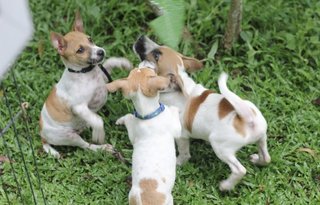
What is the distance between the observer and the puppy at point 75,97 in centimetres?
425

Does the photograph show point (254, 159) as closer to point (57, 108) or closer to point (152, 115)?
point (152, 115)

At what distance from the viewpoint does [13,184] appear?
4.25 metres

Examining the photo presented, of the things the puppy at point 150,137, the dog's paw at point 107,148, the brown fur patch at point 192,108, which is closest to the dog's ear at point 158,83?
the puppy at point 150,137

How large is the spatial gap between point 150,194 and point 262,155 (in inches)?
38.1

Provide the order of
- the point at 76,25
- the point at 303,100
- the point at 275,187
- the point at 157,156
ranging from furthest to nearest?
the point at 303,100, the point at 76,25, the point at 275,187, the point at 157,156

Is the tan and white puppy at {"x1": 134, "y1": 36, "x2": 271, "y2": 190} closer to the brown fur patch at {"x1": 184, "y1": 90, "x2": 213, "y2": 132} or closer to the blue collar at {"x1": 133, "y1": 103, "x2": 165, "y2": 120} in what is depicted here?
the brown fur patch at {"x1": 184, "y1": 90, "x2": 213, "y2": 132}

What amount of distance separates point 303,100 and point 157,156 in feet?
5.12

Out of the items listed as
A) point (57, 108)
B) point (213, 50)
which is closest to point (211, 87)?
point (213, 50)

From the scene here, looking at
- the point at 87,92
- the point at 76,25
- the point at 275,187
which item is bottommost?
the point at 275,187

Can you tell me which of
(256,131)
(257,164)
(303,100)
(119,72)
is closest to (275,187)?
(257,164)

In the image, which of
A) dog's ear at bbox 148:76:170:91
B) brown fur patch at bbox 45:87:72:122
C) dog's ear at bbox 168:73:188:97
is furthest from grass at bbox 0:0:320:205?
dog's ear at bbox 148:76:170:91

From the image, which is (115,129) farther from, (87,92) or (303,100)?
(303,100)

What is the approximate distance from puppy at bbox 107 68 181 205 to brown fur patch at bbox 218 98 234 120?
28 centimetres

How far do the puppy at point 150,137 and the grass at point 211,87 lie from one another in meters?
0.43
